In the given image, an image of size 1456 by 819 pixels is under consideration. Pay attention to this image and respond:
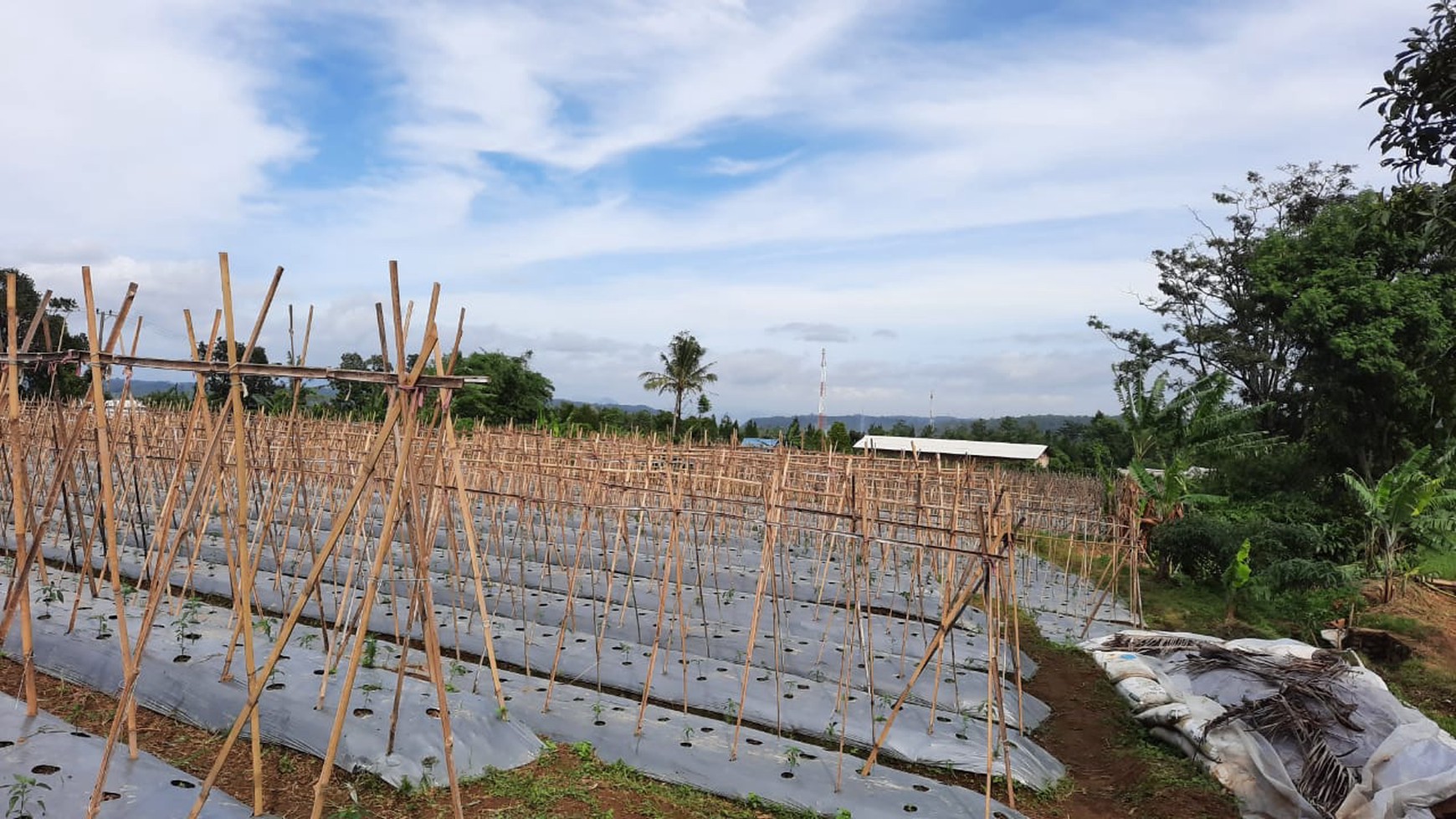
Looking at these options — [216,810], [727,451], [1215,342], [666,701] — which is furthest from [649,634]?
[1215,342]

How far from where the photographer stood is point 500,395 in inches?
1121

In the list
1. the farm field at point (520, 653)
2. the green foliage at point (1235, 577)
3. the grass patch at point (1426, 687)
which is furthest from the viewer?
the green foliage at point (1235, 577)

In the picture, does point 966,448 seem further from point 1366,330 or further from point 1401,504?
point 1401,504

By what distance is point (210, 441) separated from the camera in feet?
14.7

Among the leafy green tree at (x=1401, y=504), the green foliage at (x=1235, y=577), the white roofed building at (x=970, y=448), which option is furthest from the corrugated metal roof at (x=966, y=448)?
the green foliage at (x=1235, y=577)

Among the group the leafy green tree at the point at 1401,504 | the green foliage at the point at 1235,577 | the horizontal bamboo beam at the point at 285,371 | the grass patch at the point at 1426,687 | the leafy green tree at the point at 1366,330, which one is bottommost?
the grass patch at the point at 1426,687

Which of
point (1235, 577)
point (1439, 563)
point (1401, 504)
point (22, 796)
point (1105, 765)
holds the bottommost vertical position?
point (1105, 765)

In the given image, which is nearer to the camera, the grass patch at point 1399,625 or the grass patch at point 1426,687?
the grass patch at point 1426,687

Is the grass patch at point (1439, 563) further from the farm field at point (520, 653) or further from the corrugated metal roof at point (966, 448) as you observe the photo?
the corrugated metal roof at point (966, 448)

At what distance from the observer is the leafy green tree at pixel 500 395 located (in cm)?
2789

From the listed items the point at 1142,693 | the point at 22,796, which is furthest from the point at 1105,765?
the point at 22,796

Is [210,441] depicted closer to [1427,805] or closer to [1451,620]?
[1427,805]

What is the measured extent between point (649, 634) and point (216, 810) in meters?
4.20

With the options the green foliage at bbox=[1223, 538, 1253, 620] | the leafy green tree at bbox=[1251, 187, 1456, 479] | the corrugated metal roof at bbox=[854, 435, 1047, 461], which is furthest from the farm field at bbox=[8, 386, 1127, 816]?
the corrugated metal roof at bbox=[854, 435, 1047, 461]
